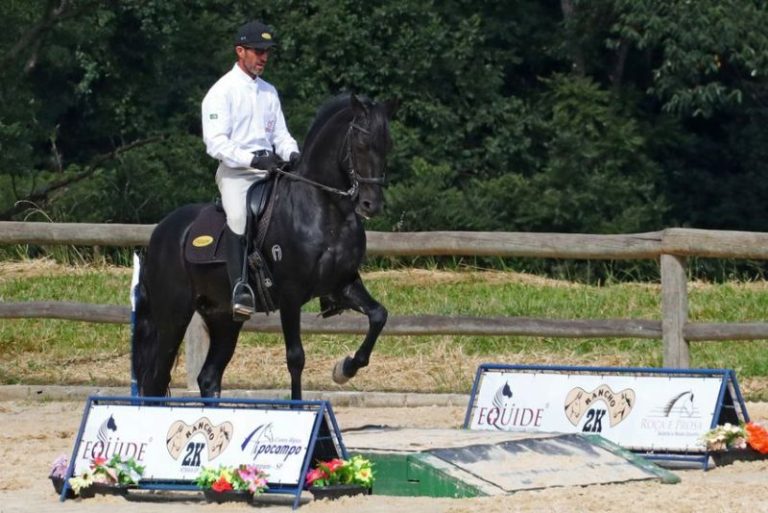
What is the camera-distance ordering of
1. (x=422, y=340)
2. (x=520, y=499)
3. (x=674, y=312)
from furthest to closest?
(x=422, y=340) → (x=674, y=312) → (x=520, y=499)

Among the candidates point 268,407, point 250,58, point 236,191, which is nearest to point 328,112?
point 250,58

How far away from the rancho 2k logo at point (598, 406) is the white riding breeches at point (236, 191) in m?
2.14

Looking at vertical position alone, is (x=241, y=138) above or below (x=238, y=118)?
below

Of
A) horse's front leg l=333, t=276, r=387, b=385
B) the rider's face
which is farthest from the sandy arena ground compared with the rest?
the rider's face

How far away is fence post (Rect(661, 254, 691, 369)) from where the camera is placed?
458 inches

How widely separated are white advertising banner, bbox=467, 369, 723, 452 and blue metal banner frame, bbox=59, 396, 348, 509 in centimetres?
146

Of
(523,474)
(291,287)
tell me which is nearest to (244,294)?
(291,287)

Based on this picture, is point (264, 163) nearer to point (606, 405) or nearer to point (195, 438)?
point (195, 438)

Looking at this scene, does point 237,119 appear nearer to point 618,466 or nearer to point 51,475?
point 51,475

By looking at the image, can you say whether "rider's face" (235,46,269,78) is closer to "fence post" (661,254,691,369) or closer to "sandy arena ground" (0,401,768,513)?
"sandy arena ground" (0,401,768,513)

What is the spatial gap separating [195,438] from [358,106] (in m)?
2.21

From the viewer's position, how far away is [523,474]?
26.0 ft

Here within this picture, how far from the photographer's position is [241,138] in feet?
31.5

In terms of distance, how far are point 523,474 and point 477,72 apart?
16814mm
